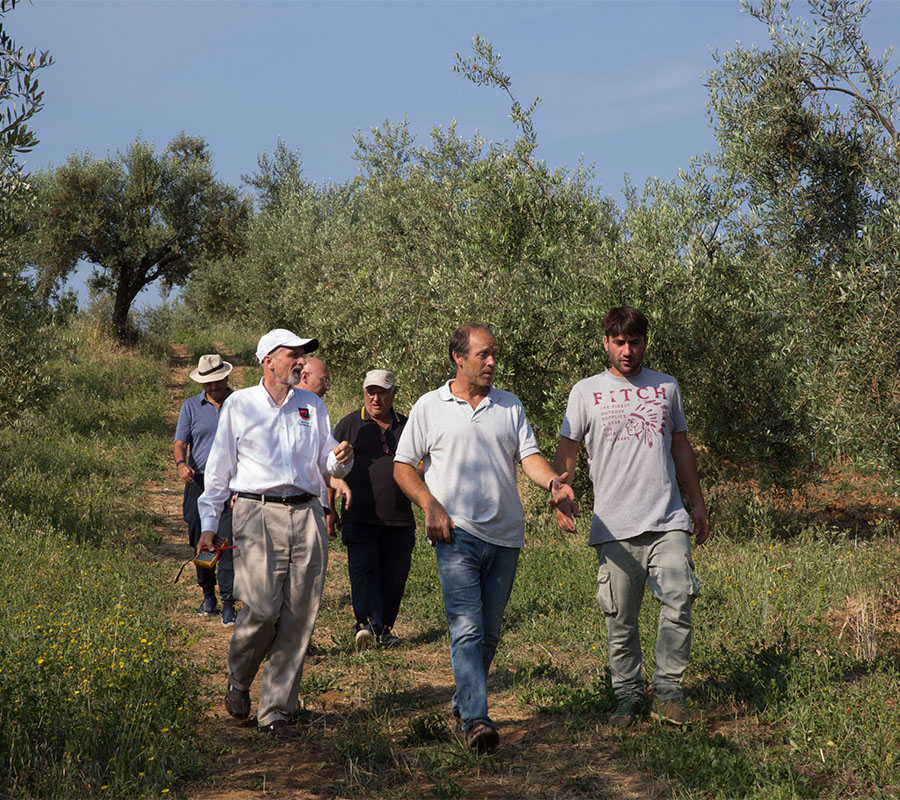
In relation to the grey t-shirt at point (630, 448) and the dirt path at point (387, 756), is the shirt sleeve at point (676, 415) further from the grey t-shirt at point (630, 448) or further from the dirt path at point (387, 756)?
the dirt path at point (387, 756)

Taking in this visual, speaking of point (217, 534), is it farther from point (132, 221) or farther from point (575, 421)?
point (132, 221)

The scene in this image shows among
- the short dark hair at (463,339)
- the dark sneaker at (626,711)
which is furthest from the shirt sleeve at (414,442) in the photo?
the dark sneaker at (626,711)

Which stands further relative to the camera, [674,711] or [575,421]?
[575,421]

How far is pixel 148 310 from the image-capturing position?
4075 cm

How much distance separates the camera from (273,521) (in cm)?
555

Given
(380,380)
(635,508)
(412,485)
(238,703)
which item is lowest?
(238,703)

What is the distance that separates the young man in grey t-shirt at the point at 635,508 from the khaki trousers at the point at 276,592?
169cm

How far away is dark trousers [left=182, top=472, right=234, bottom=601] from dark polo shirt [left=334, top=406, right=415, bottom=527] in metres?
1.28

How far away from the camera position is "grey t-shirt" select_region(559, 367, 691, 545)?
5.37 meters

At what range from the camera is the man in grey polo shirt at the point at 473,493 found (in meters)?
5.04

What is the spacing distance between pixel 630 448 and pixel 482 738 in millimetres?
1897

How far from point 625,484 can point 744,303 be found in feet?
18.5

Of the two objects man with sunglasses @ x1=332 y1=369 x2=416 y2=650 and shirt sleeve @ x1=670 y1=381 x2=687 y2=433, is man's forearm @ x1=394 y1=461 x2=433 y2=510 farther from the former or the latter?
man with sunglasses @ x1=332 y1=369 x2=416 y2=650

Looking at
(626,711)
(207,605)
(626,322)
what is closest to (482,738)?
(626,711)
